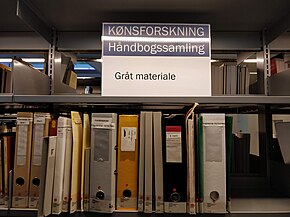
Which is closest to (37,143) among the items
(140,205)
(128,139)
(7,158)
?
(7,158)

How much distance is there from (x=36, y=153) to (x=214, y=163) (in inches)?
29.3

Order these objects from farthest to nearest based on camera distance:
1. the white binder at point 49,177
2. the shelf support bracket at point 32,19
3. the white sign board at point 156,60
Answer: the white sign board at point 156,60 → the shelf support bracket at point 32,19 → the white binder at point 49,177

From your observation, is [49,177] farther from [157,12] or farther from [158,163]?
[157,12]

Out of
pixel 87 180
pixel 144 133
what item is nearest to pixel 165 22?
pixel 144 133

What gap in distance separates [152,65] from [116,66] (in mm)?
166

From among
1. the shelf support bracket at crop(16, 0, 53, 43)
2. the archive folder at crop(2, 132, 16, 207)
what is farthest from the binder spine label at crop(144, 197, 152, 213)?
the shelf support bracket at crop(16, 0, 53, 43)

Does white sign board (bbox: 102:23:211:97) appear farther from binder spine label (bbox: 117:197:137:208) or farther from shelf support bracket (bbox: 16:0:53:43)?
binder spine label (bbox: 117:197:137:208)

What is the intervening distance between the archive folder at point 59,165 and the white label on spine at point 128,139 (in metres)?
0.23

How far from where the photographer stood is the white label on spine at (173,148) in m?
1.01

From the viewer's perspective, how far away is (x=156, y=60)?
3.87ft

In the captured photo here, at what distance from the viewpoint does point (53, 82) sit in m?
1.41

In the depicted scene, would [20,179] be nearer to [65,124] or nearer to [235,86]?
[65,124]

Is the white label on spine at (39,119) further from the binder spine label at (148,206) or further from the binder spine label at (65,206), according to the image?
the binder spine label at (148,206)

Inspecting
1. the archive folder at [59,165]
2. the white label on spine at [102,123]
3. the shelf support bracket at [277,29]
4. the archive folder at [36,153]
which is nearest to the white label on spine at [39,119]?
the archive folder at [36,153]
